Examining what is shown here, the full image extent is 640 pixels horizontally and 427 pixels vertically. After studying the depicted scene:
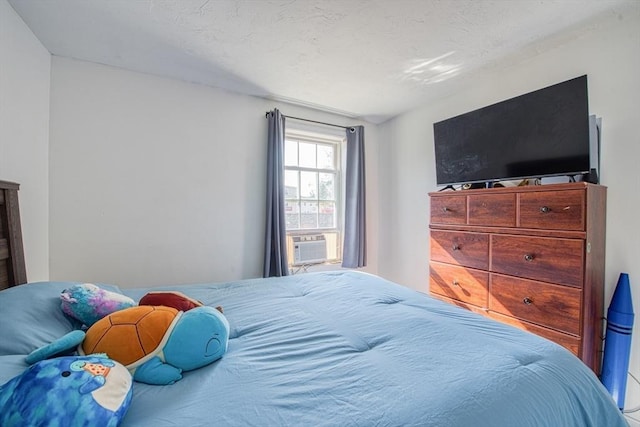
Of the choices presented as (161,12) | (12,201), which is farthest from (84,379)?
(161,12)

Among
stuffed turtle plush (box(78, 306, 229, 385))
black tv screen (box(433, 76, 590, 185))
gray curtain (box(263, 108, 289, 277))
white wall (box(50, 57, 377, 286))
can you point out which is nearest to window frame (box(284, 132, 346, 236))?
gray curtain (box(263, 108, 289, 277))

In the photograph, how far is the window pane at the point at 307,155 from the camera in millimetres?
3131

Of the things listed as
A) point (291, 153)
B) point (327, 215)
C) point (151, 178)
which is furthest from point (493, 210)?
point (151, 178)

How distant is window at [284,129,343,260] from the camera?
305cm

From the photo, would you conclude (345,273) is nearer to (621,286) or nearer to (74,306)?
(74,306)

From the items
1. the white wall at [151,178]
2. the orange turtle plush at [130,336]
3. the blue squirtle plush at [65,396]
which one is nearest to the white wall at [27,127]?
the white wall at [151,178]

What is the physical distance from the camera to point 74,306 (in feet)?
3.18

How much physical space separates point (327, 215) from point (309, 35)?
1.96 metres

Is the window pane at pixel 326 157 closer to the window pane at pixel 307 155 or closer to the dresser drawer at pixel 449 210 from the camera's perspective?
the window pane at pixel 307 155

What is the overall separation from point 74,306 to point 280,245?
69.4 inches

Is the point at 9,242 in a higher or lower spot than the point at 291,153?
lower

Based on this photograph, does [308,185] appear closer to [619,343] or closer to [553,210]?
[553,210]

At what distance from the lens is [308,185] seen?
10.4 feet

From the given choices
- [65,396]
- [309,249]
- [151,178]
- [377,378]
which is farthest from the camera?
[309,249]
